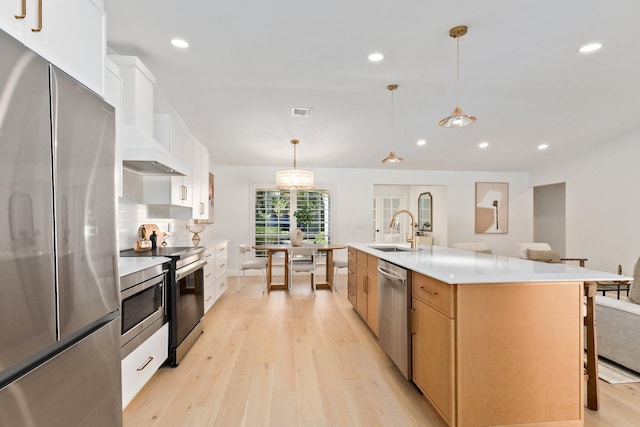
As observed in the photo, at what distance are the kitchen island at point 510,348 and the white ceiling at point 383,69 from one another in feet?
5.93

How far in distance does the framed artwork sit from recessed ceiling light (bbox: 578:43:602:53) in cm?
475

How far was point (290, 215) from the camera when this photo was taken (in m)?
6.81

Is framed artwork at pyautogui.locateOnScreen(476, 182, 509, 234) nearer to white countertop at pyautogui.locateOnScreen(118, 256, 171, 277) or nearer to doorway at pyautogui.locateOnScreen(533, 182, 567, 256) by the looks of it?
doorway at pyautogui.locateOnScreen(533, 182, 567, 256)

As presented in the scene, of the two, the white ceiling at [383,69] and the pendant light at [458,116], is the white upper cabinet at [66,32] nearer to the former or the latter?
the white ceiling at [383,69]

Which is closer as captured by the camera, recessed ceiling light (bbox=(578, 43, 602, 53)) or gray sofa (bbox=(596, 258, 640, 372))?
gray sofa (bbox=(596, 258, 640, 372))

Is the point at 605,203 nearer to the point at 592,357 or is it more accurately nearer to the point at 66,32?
the point at 592,357

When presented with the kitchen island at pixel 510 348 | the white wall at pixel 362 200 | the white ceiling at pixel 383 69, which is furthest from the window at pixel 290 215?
the kitchen island at pixel 510 348

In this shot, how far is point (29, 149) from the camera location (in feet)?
3.07

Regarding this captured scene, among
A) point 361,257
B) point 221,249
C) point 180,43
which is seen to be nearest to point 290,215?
point 221,249

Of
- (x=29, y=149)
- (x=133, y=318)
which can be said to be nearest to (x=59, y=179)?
(x=29, y=149)

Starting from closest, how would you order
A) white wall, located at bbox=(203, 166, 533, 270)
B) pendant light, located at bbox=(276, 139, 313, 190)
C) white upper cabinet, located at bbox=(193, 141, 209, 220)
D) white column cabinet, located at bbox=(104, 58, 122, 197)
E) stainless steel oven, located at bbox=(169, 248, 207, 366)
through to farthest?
white column cabinet, located at bbox=(104, 58, 122, 197)
stainless steel oven, located at bbox=(169, 248, 207, 366)
white upper cabinet, located at bbox=(193, 141, 209, 220)
pendant light, located at bbox=(276, 139, 313, 190)
white wall, located at bbox=(203, 166, 533, 270)

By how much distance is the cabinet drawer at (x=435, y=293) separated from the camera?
1718 mm

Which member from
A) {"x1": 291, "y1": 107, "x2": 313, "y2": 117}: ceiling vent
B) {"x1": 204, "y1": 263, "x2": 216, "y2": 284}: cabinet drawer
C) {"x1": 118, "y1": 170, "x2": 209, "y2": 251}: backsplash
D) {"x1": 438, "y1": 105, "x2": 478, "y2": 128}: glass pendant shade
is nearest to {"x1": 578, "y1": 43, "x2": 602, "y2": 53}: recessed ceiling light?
{"x1": 438, "y1": 105, "x2": 478, "y2": 128}: glass pendant shade

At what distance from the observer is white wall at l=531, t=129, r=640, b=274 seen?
17.3ft
